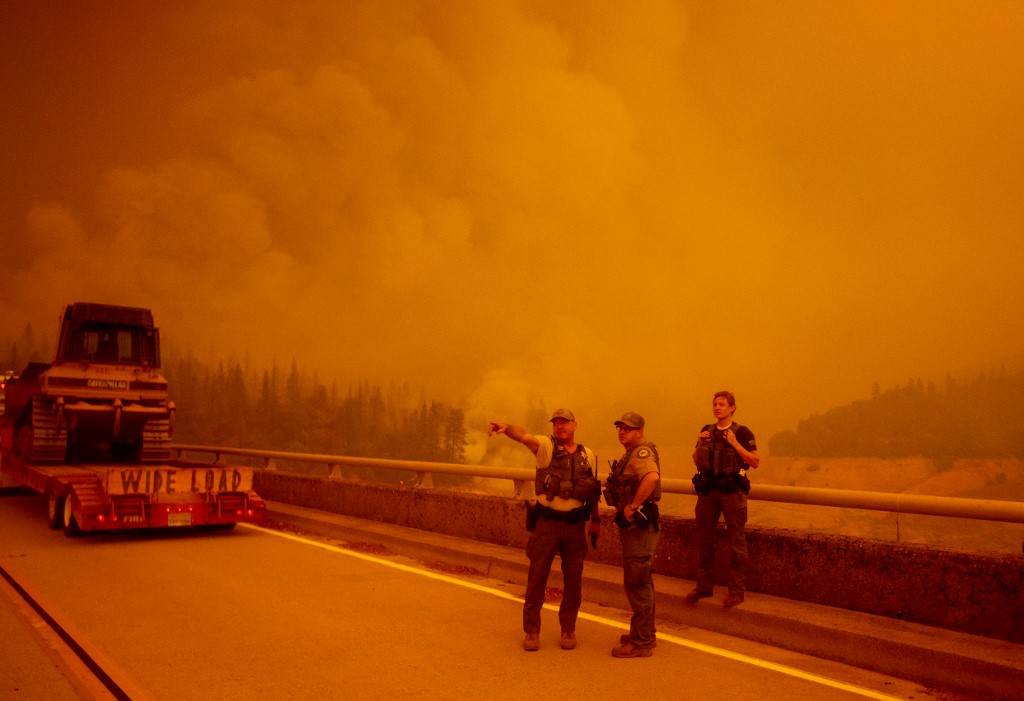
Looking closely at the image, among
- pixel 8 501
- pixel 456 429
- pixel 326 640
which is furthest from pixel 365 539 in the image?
pixel 456 429

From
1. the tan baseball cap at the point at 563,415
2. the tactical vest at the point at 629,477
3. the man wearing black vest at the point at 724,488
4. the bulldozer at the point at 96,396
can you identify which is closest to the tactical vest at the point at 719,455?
the man wearing black vest at the point at 724,488

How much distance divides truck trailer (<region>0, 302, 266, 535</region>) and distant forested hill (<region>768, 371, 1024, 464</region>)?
87.8 metres

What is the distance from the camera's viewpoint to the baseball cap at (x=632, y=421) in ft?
21.1

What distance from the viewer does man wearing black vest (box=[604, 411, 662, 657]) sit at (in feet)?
20.7

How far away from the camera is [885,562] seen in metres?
6.59

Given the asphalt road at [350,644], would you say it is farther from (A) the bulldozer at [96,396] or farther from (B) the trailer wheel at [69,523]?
(A) the bulldozer at [96,396]

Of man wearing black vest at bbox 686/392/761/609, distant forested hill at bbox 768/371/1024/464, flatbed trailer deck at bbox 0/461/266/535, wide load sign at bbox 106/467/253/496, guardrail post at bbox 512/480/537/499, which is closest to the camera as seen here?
man wearing black vest at bbox 686/392/761/609

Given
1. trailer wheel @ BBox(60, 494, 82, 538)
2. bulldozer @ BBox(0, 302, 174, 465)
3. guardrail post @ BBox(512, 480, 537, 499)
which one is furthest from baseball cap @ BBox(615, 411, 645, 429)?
bulldozer @ BBox(0, 302, 174, 465)

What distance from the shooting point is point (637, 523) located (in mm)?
6371

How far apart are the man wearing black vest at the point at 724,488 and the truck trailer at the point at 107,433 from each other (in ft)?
27.6

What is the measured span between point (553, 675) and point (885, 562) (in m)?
2.91

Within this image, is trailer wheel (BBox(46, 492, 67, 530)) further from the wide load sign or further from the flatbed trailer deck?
the wide load sign

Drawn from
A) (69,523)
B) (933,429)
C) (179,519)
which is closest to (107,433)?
(69,523)

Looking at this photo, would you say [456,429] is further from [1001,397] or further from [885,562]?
[885,562]
